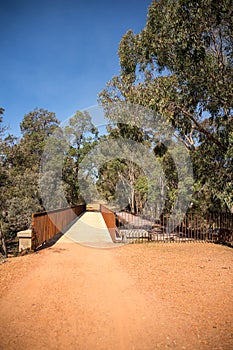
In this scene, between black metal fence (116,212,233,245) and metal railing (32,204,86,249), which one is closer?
metal railing (32,204,86,249)

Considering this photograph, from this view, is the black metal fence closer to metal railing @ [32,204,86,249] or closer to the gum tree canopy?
the gum tree canopy

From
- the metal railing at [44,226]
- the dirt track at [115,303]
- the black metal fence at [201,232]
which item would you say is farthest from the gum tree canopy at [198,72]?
the metal railing at [44,226]

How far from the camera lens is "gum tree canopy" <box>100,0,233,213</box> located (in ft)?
27.7

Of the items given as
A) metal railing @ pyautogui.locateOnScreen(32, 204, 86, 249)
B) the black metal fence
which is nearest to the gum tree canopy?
the black metal fence

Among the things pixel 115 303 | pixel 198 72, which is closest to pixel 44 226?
pixel 115 303

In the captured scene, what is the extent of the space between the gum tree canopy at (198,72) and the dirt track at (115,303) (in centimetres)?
383

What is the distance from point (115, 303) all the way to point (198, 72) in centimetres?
807

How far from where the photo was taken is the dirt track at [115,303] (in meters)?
2.98

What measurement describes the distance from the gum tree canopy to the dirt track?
3.83 metres

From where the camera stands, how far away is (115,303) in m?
3.98

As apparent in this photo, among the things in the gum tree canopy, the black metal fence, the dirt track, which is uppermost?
the gum tree canopy

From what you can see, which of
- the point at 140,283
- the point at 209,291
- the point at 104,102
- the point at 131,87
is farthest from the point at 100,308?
the point at 104,102

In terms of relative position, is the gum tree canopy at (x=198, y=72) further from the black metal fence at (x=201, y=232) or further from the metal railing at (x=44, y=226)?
the metal railing at (x=44, y=226)

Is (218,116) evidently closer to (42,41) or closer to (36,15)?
(36,15)
